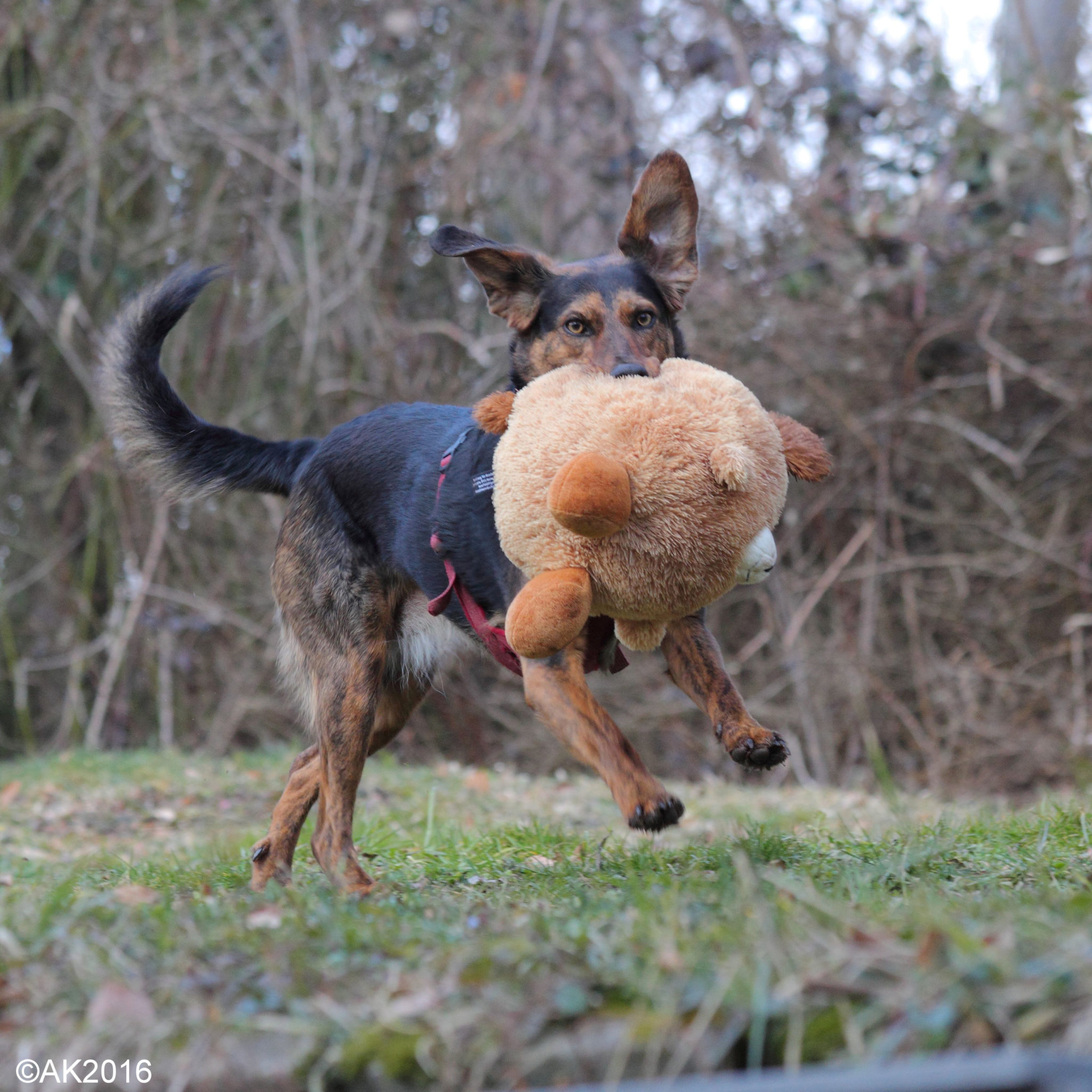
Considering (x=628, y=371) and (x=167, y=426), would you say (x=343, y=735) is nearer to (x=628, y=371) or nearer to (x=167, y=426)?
(x=167, y=426)

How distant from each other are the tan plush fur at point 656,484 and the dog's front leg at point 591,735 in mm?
254

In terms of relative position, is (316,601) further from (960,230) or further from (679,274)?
(960,230)

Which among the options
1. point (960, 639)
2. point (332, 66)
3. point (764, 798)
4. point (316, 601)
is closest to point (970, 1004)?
point (316, 601)

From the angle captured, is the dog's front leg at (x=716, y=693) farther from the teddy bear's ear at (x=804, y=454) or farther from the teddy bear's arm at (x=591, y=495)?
the teddy bear's arm at (x=591, y=495)

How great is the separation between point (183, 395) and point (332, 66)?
261 cm

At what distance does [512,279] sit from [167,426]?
4.27 ft

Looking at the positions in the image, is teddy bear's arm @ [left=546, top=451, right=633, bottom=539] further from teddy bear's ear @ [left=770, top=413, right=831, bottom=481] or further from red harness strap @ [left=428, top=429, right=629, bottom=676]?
red harness strap @ [left=428, top=429, right=629, bottom=676]

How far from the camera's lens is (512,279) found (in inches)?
150

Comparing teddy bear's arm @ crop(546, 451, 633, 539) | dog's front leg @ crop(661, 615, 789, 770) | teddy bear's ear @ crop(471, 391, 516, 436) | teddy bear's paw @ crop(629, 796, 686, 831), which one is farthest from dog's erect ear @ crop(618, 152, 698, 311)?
teddy bear's paw @ crop(629, 796, 686, 831)

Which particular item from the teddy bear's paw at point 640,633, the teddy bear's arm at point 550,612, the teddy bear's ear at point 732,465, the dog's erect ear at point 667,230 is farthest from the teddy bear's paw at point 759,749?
the dog's erect ear at point 667,230

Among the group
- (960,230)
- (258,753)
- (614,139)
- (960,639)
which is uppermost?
(614,139)

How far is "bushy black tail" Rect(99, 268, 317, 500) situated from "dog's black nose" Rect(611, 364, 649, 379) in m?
1.52

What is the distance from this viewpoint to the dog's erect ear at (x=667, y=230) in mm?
3746

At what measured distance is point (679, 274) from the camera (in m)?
3.87
